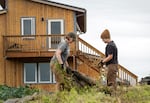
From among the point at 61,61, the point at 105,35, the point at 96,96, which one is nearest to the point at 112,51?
the point at 105,35

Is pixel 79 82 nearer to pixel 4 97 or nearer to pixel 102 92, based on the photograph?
pixel 102 92

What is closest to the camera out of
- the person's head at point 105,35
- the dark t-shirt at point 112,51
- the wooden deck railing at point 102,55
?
the person's head at point 105,35

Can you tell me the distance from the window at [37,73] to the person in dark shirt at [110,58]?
19.5 meters

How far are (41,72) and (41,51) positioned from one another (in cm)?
253

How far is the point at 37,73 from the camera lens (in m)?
30.9

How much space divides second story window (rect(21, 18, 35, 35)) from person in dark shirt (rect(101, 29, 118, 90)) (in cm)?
1971

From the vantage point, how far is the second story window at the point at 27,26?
3082cm

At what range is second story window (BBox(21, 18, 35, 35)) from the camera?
30.8 metres

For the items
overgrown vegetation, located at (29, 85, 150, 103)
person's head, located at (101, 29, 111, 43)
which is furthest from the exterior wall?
overgrown vegetation, located at (29, 85, 150, 103)

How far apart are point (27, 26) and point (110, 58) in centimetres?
2003

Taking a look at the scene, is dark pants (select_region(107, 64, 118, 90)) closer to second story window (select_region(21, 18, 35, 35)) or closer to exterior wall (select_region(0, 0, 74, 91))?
exterior wall (select_region(0, 0, 74, 91))

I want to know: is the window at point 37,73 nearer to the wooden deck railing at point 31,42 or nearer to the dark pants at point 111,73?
the wooden deck railing at point 31,42

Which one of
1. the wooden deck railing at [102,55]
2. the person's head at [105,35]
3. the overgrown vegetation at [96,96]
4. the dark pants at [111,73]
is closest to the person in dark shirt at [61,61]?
the overgrown vegetation at [96,96]

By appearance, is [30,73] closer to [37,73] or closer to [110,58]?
[37,73]
